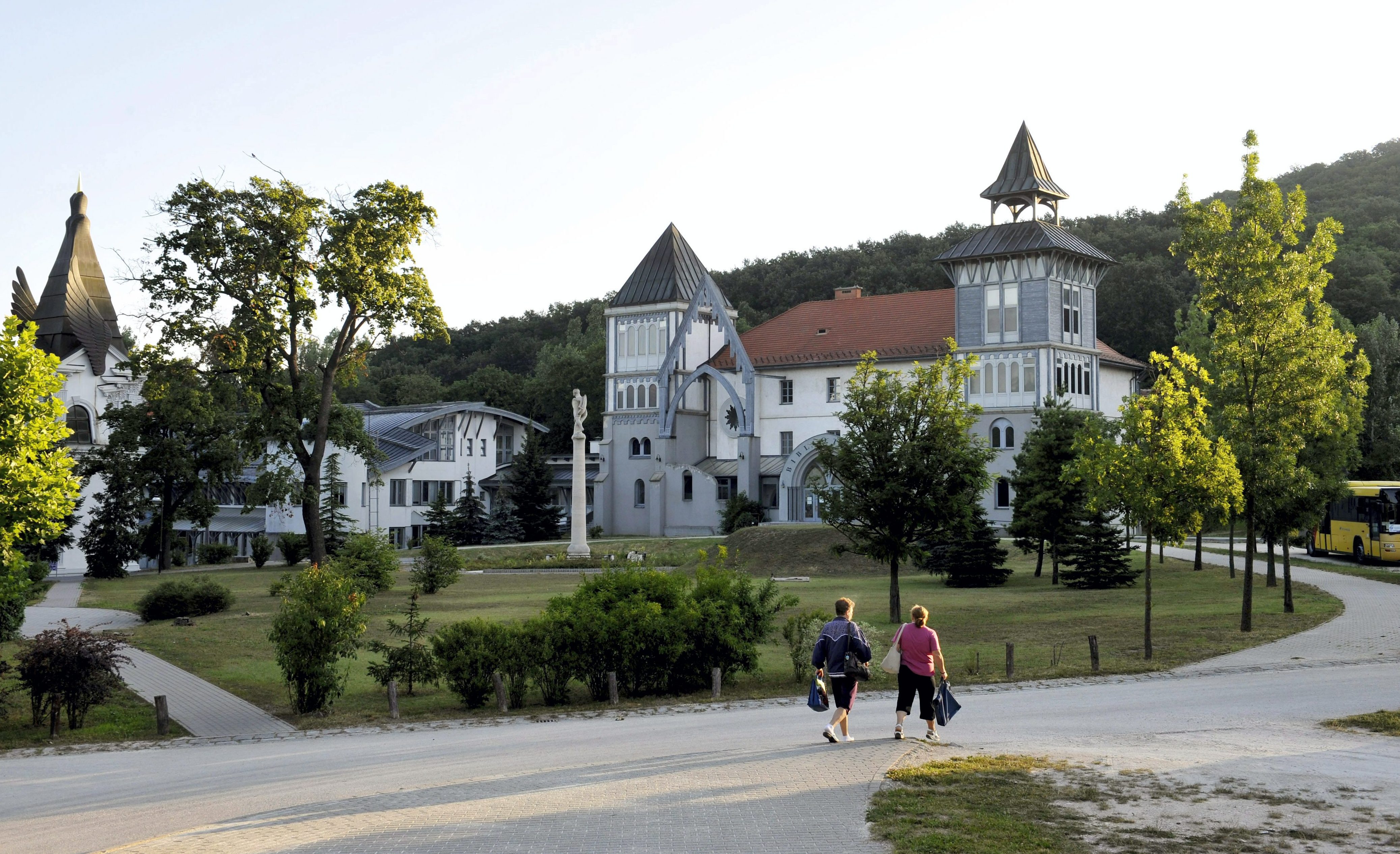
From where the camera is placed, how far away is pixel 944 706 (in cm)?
1252

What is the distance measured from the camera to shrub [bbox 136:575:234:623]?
29.4 metres

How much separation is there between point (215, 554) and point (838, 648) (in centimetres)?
4742

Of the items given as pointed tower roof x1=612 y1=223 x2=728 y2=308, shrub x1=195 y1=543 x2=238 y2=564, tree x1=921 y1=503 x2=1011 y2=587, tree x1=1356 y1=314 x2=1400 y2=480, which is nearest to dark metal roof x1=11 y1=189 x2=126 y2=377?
shrub x1=195 y1=543 x2=238 y2=564

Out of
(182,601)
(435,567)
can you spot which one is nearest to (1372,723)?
(182,601)

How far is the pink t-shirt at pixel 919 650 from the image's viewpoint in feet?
41.2

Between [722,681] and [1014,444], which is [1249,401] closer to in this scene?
[722,681]

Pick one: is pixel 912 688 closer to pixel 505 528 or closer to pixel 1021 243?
pixel 1021 243

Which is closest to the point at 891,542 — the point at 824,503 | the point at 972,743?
the point at 824,503

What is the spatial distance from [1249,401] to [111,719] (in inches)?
818

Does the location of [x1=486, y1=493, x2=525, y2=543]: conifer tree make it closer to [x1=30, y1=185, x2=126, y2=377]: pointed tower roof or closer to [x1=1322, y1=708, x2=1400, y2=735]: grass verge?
[x1=30, y1=185, x2=126, y2=377]: pointed tower roof

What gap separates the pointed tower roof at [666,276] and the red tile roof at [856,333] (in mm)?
4102

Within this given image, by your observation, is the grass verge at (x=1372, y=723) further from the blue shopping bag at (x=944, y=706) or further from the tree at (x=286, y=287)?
the tree at (x=286, y=287)

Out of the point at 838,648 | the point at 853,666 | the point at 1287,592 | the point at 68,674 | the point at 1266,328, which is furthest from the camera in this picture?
the point at 1287,592

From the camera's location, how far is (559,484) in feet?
239
